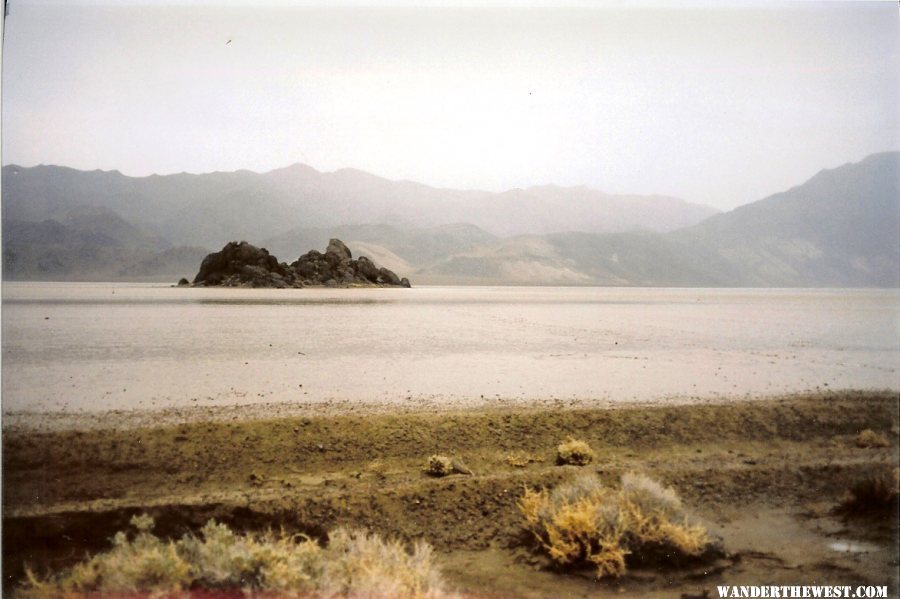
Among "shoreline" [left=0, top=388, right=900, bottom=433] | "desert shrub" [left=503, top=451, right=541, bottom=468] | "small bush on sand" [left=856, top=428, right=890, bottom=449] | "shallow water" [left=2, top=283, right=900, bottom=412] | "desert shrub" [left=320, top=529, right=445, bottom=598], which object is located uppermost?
"shallow water" [left=2, top=283, right=900, bottom=412]

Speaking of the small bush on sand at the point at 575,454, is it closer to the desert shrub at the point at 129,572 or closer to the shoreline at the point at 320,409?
the shoreline at the point at 320,409

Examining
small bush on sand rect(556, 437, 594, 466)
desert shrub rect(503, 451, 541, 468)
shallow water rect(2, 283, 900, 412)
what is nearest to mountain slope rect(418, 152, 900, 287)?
shallow water rect(2, 283, 900, 412)

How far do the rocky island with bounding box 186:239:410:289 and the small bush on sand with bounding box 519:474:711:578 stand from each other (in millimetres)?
5471

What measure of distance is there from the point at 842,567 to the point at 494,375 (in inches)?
142

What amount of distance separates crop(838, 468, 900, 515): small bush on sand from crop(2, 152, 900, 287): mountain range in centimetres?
236

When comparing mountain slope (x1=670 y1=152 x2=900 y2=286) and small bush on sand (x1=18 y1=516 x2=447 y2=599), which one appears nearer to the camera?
small bush on sand (x1=18 y1=516 x2=447 y2=599)

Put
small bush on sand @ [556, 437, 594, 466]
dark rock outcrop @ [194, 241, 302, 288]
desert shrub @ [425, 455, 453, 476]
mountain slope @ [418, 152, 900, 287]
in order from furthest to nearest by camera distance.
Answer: dark rock outcrop @ [194, 241, 302, 288] < mountain slope @ [418, 152, 900, 287] < small bush on sand @ [556, 437, 594, 466] < desert shrub @ [425, 455, 453, 476]

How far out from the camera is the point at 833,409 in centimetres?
559


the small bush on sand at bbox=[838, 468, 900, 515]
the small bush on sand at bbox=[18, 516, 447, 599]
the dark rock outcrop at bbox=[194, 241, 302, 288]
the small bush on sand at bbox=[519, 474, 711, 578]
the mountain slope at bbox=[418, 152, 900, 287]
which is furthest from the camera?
the dark rock outcrop at bbox=[194, 241, 302, 288]

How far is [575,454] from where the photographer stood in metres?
4.83

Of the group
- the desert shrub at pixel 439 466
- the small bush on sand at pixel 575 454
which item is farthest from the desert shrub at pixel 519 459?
the desert shrub at pixel 439 466

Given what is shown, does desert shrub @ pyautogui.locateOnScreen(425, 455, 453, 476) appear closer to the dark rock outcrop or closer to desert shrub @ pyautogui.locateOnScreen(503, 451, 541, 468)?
desert shrub @ pyautogui.locateOnScreen(503, 451, 541, 468)

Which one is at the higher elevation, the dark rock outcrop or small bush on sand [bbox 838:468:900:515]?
the dark rock outcrop

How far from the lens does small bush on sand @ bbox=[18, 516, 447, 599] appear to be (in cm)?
310
